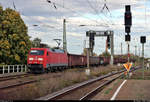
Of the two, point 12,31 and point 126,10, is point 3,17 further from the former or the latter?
point 126,10

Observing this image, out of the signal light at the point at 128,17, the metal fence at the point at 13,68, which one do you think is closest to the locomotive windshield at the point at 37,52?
the metal fence at the point at 13,68

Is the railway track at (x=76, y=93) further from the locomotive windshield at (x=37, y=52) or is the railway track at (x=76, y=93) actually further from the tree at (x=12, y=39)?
the tree at (x=12, y=39)

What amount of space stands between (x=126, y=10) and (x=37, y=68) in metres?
13.9

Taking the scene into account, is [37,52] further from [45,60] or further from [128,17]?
[128,17]

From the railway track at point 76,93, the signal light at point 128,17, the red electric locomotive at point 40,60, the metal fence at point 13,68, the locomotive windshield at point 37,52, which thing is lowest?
the railway track at point 76,93

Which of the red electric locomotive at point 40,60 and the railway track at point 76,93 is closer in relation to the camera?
the railway track at point 76,93

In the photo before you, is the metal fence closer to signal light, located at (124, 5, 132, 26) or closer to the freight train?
the freight train

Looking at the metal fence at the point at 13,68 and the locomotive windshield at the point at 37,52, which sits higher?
the locomotive windshield at the point at 37,52

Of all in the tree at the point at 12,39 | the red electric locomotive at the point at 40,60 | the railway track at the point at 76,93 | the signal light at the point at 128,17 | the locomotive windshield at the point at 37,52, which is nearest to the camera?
the railway track at the point at 76,93

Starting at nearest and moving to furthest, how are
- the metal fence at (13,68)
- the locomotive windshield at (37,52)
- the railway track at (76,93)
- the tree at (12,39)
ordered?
the railway track at (76,93)
the locomotive windshield at (37,52)
the metal fence at (13,68)
the tree at (12,39)

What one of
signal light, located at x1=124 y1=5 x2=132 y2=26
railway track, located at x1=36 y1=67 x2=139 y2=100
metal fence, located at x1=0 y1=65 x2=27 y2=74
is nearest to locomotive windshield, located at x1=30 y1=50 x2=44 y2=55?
metal fence, located at x1=0 y1=65 x2=27 y2=74

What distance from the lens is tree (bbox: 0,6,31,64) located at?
31694 mm

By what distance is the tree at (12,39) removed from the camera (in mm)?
31694

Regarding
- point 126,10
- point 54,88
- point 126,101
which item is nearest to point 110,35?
point 126,10
